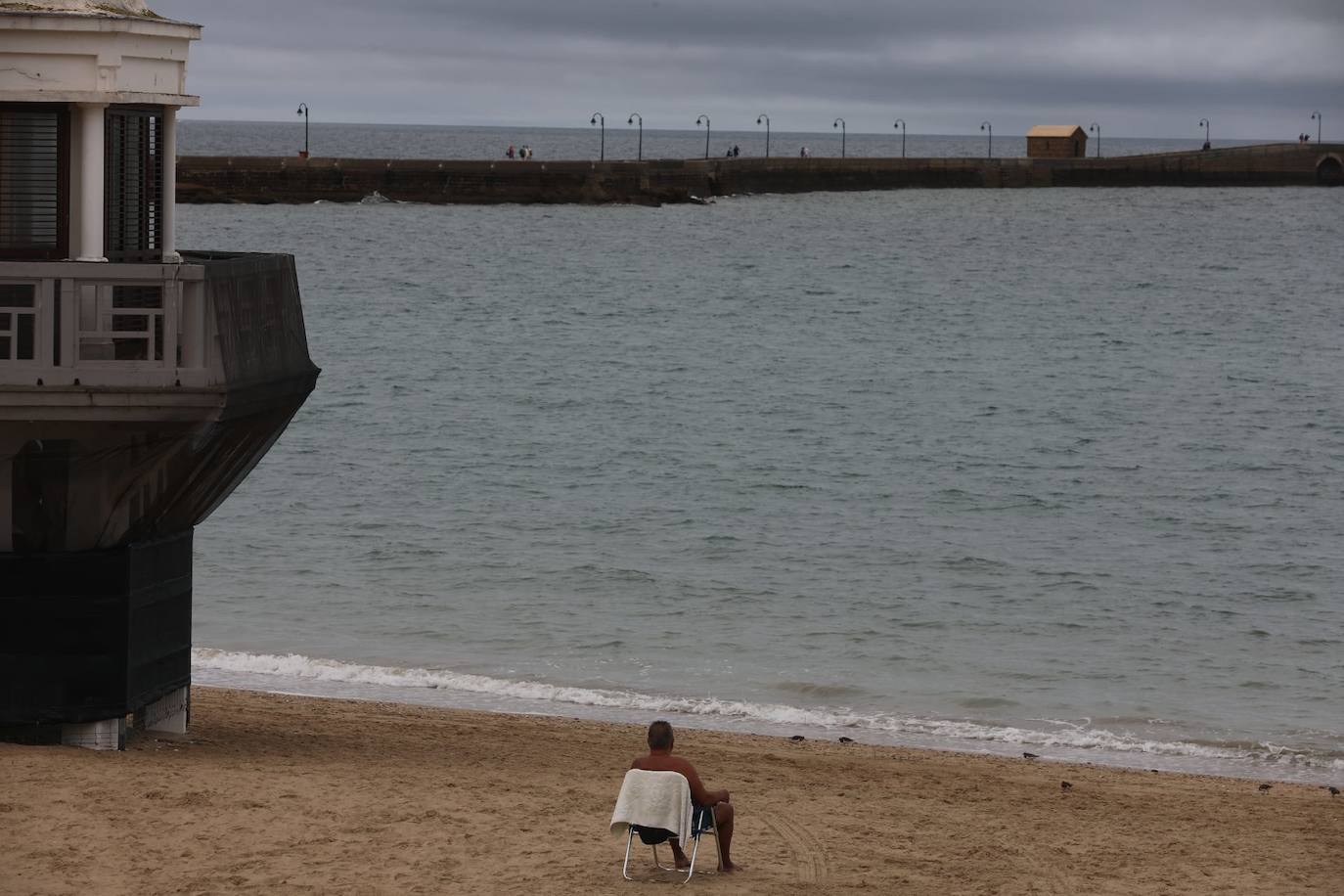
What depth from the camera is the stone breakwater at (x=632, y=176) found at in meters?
94.0

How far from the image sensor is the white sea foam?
16422mm

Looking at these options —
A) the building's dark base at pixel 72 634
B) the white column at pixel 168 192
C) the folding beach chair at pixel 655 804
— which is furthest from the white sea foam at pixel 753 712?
the folding beach chair at pixel 655 804

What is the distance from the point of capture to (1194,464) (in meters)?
33.1

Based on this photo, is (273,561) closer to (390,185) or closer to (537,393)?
(537,393)

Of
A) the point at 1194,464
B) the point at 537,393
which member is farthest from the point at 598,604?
the point at 537,393

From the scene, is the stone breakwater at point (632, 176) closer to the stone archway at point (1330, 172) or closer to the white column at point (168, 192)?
the stone archway at point (1330, 172)

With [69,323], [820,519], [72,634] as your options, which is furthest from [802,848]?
[820,519]

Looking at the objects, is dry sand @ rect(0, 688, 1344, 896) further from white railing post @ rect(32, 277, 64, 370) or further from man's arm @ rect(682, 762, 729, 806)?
white railing post @ rect(32, 277, 64, 370)

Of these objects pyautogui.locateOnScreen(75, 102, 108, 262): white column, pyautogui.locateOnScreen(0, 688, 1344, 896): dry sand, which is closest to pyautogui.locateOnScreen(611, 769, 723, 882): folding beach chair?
pyautogui.locateOnScreen(0, 688, 1344, 896): dry sand

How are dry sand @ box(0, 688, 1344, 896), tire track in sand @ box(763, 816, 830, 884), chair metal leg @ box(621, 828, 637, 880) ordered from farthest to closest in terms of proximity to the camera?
tire track in sand @ box(763, 816, 830, 884) → dry sand @ box(0, 688, 1344, 896) → chair metal leg @ box(621, 828, 637, 880)

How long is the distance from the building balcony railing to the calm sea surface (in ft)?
24.1

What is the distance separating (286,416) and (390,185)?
285ft

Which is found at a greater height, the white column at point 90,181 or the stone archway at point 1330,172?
the stone archway at point 1330,172

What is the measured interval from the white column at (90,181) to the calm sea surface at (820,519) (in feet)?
24.4
